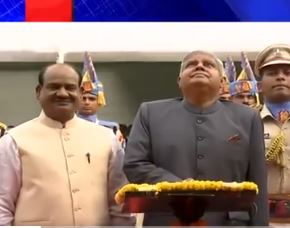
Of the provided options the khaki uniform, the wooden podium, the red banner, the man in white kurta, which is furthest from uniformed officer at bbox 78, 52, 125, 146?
the wooden podium

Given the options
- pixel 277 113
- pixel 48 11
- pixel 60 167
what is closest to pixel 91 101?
pixel 277 113

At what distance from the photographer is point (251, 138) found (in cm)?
234

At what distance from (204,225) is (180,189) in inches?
5.8

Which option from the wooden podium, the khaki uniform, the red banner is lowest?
the wooden podium

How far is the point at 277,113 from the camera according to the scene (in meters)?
2.93

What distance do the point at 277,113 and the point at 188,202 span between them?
3.32ft

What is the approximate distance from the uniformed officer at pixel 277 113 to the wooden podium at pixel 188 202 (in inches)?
29.2

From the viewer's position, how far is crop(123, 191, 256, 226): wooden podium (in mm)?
1972

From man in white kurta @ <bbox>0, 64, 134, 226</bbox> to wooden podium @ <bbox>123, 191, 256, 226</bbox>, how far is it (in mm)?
320

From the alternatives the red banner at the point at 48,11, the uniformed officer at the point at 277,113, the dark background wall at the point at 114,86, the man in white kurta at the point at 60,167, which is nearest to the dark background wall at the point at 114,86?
the dark background wall at the point at 114,86

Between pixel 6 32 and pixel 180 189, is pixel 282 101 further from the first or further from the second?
pixel 6 32

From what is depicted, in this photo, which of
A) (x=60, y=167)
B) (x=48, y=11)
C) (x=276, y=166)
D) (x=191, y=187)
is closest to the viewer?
(x=191, y=187)

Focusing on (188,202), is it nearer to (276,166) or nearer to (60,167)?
(60,167)

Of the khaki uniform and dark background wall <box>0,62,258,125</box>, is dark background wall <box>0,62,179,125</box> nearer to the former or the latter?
dark background wall <box>0,62,258,125</box>
